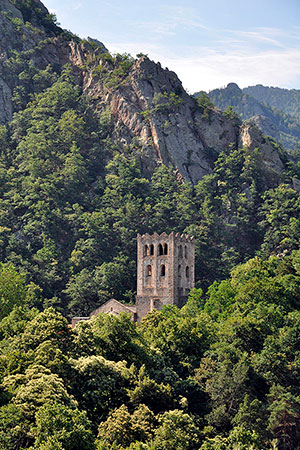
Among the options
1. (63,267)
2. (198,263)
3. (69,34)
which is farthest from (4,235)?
(69,34)

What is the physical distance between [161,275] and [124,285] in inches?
427

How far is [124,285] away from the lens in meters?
92.7

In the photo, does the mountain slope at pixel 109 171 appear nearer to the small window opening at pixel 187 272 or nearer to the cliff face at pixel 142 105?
the cliff face at pixel 142 105

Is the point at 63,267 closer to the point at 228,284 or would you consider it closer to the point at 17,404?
the point at 228,284

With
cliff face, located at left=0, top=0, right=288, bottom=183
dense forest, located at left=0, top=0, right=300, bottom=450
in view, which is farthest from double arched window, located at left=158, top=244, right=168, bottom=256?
cliff face, located at left=0, top=0, right=288, bottom=183

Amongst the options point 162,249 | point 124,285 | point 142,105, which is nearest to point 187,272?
point 162,249

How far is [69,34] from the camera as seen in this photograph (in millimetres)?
139250

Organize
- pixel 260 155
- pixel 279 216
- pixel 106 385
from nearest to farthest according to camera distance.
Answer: pixel 106 385, pixel 279 216, pixel 260 155

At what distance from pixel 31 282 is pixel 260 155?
40141 millimetres

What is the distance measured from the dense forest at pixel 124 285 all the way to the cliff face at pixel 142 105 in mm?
641

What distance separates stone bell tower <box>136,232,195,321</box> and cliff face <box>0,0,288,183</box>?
29.5m

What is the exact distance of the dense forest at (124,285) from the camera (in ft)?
162

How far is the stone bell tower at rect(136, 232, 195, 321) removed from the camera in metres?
81.4

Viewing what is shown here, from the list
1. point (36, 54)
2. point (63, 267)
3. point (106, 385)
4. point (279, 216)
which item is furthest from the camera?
point (36, 54)
